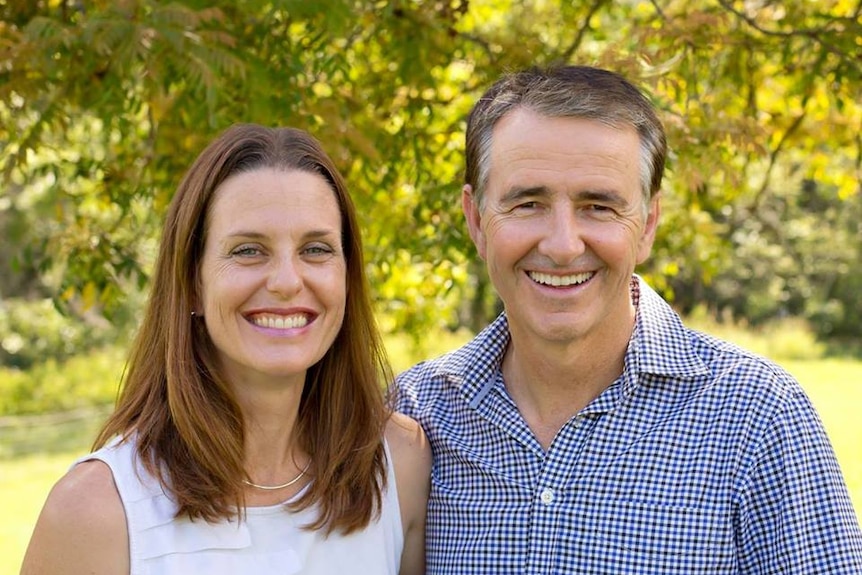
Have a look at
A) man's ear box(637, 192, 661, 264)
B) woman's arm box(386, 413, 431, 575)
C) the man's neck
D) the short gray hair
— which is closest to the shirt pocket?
the man's neck

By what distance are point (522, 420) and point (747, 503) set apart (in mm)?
585

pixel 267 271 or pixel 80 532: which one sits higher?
pixel 267 271

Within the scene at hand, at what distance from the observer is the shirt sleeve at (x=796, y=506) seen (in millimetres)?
2293

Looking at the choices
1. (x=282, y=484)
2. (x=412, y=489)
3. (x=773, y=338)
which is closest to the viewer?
(x=282, y=484)

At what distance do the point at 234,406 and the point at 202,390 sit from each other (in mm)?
99

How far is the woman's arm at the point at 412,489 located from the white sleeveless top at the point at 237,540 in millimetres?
58

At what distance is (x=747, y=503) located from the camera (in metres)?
2.37

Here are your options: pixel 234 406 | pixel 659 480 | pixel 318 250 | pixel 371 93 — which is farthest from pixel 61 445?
pixel 659 480

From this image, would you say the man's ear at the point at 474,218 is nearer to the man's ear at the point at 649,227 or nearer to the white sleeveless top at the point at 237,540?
the man's ear at the point at 649,227

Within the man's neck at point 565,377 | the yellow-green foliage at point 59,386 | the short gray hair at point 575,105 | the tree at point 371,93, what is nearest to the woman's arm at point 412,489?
the man's neck at point 565,377

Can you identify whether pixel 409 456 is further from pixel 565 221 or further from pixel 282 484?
pixel 565 221

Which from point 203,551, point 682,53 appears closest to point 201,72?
point 203,551

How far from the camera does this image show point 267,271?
2475mm

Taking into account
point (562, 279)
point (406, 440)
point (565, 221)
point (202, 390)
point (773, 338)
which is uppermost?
point (773, 338)
